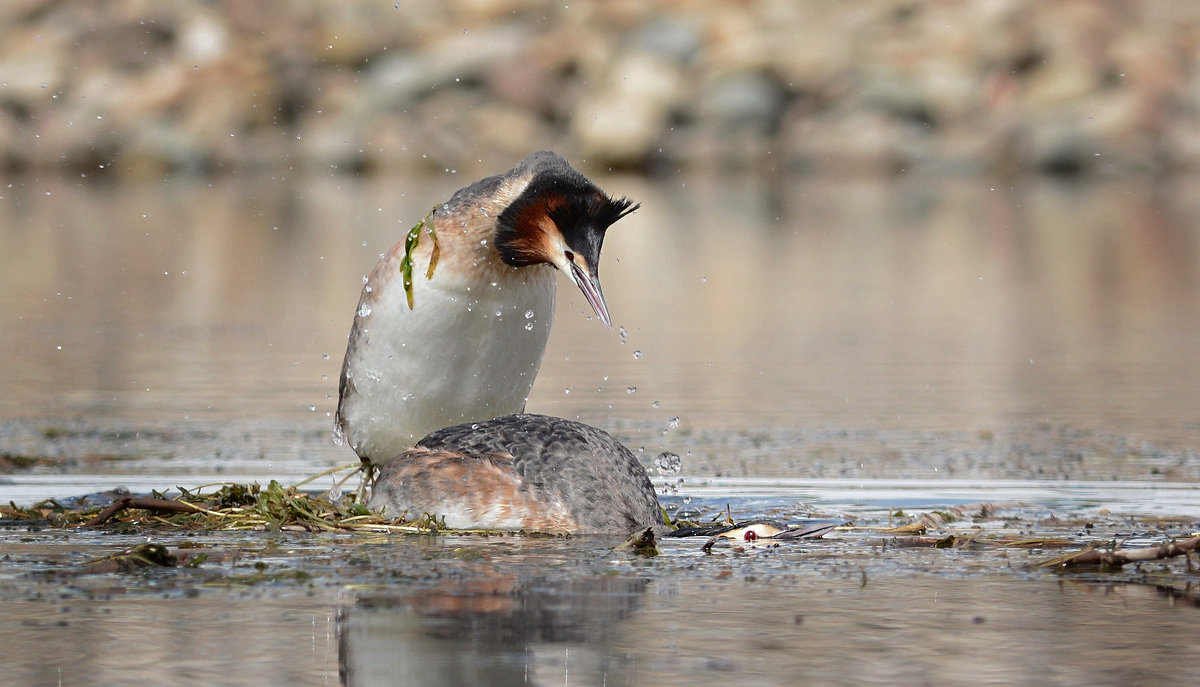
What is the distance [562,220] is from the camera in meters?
9.68

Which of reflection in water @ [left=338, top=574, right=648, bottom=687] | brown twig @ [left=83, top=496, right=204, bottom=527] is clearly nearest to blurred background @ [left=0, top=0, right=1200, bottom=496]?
brown twig @ [left=83, top=496, right=204, bottom=527]

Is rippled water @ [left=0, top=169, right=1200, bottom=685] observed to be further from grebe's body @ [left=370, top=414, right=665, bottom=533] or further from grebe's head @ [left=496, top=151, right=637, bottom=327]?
grebe's head @ [left=496, top=151, right=637, bottom=327]

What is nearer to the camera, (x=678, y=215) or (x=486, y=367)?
(x=486, y=367)

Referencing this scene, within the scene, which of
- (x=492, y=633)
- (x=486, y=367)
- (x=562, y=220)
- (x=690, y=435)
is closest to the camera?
(x=492, y=633)

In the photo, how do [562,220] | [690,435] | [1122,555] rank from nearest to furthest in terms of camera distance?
1. [1122,555]
2. [562,220]
3. [690,435]

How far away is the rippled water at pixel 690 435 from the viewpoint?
6258 millimetres

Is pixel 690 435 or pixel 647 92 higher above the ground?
pixel 647 92

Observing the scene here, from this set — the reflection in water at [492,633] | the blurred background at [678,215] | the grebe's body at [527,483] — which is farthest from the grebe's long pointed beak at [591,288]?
the blurred background at [678,215]

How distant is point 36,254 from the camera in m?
28.5

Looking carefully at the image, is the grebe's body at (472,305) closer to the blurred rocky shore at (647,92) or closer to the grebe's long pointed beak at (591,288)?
the grebe's long pointed beak at (591,288)

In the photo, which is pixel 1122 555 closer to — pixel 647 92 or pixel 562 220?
pixel 562 220

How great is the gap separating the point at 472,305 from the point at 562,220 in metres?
0.78

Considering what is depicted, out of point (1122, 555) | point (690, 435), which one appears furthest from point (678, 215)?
point (1122, 555)

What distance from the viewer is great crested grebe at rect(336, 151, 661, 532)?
29.8 ft
